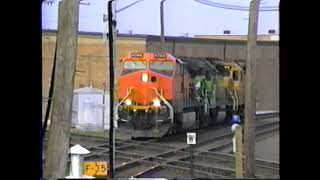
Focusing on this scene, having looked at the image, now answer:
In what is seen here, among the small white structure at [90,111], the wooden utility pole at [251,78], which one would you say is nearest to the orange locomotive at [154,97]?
the small white structure at [90,111]

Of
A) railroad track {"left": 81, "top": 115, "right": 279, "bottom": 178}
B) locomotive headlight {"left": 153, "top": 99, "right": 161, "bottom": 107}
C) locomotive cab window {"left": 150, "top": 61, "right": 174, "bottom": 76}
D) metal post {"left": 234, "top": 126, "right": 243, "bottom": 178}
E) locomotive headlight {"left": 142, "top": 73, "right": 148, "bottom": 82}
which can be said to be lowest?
railroad track {"left": 81, "top": 115, "right": 279, "bottom": 178}

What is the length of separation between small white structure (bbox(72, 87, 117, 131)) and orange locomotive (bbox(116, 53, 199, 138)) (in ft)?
3.21

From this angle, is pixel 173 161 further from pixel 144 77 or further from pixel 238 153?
pixel 144 77

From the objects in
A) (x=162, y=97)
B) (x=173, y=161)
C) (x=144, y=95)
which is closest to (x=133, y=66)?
(x=144, y=95)

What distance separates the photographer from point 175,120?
16.2m

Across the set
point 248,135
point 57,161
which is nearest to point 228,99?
point 248,135

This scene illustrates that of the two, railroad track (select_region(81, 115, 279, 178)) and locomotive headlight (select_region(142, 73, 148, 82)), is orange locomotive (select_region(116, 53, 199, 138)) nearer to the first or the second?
locomotive headlight (select_region(142, 73, 148, 82))

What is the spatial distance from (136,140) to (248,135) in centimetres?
422

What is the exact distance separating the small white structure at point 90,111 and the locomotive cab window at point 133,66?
99cm

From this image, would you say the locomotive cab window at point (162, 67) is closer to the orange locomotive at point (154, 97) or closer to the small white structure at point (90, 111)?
the orange locomotive at point (154, 97)

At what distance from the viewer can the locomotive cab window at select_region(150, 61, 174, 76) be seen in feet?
54.2

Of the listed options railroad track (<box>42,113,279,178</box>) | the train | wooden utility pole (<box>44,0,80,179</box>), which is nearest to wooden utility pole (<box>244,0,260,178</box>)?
railroad track (<box>42,113,279,178</box>)
